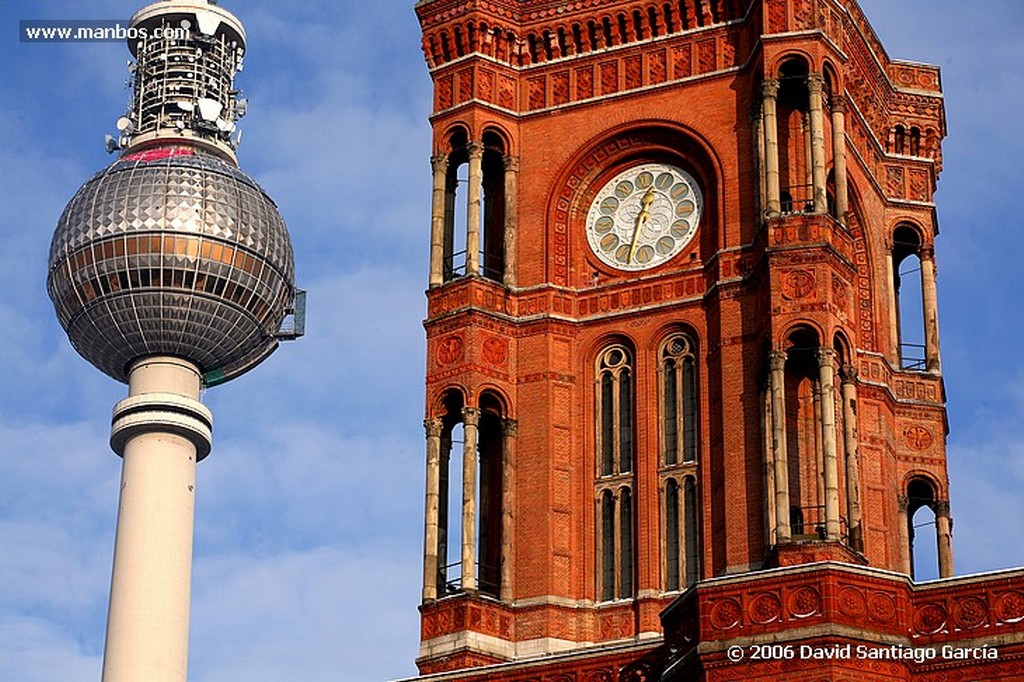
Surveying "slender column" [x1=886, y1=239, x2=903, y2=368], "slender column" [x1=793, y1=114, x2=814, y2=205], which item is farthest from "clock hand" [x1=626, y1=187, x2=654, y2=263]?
"slender column" [x1=886, y1=239, x2=903, y2=368]

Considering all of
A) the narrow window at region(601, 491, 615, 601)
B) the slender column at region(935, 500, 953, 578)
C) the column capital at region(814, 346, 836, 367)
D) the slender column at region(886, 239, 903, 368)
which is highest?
the slender column at region(886, 239, 903, 368)

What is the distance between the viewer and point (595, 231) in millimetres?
57156

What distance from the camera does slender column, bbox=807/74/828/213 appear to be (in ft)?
171

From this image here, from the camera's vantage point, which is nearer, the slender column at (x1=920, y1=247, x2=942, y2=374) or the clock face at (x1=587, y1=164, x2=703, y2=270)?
the clock face at (x1=587, y1=164, x2=703, y2=270)

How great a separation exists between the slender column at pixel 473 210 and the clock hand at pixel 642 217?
4.19 m

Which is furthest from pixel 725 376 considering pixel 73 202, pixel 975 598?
pixel 73 202

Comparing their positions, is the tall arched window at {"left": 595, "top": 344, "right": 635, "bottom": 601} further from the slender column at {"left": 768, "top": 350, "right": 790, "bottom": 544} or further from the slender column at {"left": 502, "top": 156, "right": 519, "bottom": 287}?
the slender column at {"left": 768, "top": 350, "right": 790, "bottom": 544}

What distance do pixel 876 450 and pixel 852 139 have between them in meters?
8.96

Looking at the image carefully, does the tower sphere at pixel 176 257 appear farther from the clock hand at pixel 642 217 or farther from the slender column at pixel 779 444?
the slender column at pixel 779 444

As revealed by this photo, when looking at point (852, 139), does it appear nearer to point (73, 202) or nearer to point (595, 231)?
point (595, 231)

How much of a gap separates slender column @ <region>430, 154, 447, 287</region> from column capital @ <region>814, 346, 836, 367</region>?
37.1ft

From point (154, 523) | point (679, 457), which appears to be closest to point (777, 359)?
point (679, 457)

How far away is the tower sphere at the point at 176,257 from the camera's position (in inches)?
3937

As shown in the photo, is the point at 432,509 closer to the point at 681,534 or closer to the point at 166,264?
the point at 681,534
